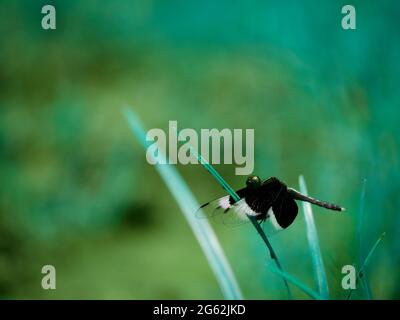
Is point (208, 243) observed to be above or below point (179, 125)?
below

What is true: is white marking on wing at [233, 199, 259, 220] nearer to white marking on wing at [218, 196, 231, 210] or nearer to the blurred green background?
white marking on wing at [218, 196, 231, 210]

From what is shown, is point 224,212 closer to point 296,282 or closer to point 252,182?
point 252,182

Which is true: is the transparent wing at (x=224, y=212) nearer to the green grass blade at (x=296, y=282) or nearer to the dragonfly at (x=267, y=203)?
the dragonfly at (x=267, y=203)

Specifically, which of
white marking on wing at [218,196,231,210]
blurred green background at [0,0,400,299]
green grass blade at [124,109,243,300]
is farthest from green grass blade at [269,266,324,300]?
blurred green background at [0,0,400,299]

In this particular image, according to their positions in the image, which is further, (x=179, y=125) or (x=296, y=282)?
(x=179, y=125)

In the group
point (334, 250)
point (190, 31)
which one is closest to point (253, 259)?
point (334, 250)

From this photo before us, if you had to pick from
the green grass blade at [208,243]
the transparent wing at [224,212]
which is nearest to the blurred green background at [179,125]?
the transparent wing at [224,212]

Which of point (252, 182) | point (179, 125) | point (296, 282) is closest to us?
point (296, 282)

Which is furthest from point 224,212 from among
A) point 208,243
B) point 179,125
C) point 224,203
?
point 179,125
